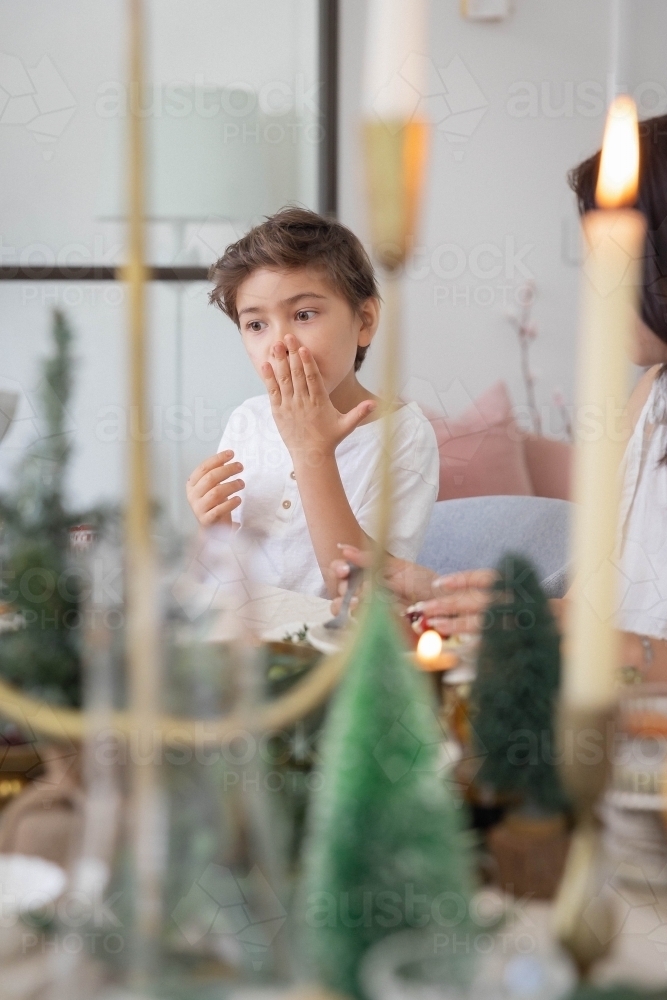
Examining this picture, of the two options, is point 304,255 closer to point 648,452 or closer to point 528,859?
point 648,452

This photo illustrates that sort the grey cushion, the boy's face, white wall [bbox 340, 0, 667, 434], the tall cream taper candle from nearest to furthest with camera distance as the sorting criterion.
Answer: the tall cream taper candle < the boy's face < the grey cushion < white wall [bbox 340, 0, 667, 434]

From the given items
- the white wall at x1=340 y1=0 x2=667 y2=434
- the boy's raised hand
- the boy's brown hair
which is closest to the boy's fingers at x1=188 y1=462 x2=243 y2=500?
the boy's raised hand

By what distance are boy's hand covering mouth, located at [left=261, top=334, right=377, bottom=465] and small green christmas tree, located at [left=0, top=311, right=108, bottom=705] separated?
1.33 feet

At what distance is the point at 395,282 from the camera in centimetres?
15

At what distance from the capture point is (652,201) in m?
0.65

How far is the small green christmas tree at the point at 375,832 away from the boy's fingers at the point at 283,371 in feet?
2.03

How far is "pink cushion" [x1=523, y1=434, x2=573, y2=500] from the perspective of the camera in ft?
3.55

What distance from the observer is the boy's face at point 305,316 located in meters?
0.81

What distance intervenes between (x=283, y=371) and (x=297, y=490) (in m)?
0.10

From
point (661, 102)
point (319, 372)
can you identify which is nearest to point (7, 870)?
point (319, 372)

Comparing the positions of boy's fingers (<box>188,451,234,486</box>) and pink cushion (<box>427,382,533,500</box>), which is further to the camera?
pink cushion (<box>427,382,533,500</box>)

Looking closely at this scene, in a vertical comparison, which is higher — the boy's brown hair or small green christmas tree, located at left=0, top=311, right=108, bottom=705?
the boy's brown hair

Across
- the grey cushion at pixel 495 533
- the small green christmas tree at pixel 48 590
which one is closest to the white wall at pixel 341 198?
the grey cushion at pixel 495 533

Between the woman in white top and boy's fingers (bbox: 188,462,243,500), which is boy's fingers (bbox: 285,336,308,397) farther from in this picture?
the woman in white top
